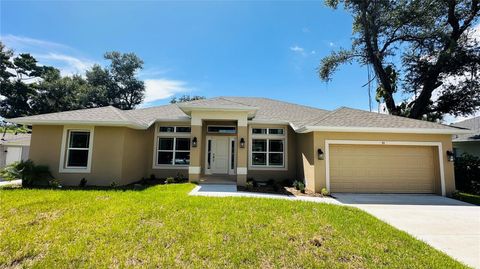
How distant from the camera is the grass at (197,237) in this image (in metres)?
4.05

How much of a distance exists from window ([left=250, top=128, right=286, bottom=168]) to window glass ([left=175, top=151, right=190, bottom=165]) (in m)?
3.76

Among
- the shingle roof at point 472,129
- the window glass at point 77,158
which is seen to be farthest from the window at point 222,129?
the shingle roof at point 472,129

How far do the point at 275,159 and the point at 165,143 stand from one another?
21.4 feet

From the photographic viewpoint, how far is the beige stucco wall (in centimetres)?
970

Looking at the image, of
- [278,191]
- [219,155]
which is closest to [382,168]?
[278,191]

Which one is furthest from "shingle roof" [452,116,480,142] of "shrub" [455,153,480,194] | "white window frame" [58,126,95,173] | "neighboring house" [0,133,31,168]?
"neighboring house" [0,133,31,168]

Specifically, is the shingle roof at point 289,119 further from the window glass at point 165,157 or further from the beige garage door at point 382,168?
the window glass at point 165,157

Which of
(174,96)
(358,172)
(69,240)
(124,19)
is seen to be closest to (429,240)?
(358,172)

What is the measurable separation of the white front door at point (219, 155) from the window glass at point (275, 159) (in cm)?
262

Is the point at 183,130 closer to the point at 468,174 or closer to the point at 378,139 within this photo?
the point at 378,139

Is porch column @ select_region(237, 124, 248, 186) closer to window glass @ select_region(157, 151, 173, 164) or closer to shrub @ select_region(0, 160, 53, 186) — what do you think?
window glass @ select_region(157, 151, 173, 164)

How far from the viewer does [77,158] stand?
33.9ft

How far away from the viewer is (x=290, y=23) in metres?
14.2

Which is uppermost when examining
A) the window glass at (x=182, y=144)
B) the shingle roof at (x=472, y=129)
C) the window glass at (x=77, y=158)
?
the shingle roof at (x=472, y=129)
